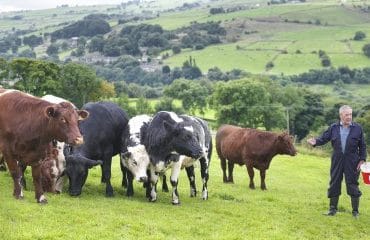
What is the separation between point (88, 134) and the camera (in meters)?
15.4

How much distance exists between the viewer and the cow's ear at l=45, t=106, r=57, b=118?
12.7 m

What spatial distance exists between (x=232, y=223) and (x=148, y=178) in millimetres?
3358

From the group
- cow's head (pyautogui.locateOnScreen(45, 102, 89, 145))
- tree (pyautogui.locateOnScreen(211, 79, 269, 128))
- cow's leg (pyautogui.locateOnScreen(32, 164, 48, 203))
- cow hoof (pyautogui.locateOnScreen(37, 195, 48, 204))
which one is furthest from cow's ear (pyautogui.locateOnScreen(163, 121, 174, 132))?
tree (pyautogui.locateOnScreen(211, 79, 269, 128))

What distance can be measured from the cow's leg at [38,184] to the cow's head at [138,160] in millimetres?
2880

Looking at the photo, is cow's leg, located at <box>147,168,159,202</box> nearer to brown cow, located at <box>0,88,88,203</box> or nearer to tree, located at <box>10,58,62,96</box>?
brown cow, located at <box>0,88,88,203</box>

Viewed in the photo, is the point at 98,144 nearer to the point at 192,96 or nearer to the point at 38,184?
the point at 38,184

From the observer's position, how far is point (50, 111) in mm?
12781

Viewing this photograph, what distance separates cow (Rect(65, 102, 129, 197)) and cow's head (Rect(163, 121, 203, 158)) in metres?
1.43

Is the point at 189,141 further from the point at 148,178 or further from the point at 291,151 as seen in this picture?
the point at 291,151

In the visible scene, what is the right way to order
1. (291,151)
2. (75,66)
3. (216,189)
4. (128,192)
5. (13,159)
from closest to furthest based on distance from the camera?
(13,159) < (128,192) < (216,189) < (291,151) < (75,66)

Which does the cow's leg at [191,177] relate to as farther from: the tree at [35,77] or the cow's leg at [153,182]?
the tree at [35,77]

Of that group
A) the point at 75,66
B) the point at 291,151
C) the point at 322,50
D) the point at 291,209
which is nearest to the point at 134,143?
the point at 291,209

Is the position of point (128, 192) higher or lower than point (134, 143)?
lower

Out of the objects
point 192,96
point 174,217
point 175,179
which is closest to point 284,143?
point 175,179
